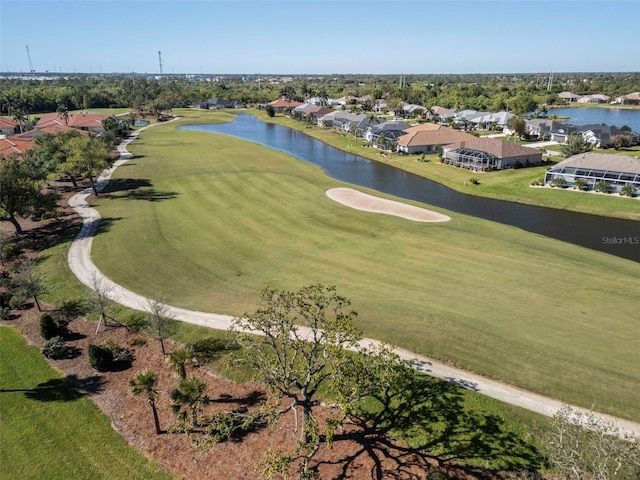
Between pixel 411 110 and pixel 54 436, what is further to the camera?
pixel 411 110

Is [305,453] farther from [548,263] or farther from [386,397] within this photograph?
[548,263]

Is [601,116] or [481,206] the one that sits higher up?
[601,116]

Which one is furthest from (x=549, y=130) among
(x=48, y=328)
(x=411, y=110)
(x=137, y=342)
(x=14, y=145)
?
(x=14, y=145)

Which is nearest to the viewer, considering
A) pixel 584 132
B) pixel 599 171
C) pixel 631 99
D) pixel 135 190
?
pixel 135 190

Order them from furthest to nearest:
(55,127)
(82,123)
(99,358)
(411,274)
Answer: (82,123), (55,127), (411,274), (99,358)

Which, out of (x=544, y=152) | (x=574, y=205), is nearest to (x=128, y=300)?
(x=574, y=205)

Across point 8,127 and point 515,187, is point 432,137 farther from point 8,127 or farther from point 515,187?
point 8,127

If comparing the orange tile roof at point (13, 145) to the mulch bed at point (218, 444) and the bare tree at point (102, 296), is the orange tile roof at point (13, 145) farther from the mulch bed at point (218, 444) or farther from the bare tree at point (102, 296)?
the mulch bed at point (218, 444)
